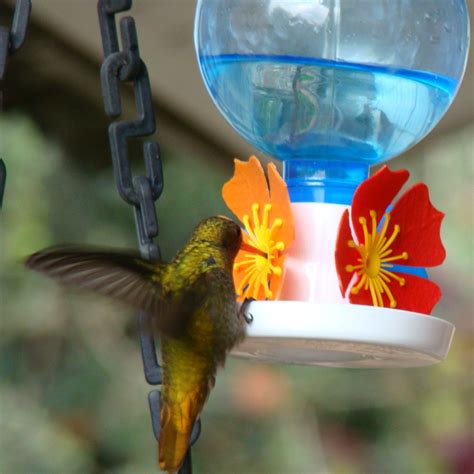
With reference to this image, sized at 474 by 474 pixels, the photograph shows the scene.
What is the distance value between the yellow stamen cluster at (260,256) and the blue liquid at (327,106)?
13 cm

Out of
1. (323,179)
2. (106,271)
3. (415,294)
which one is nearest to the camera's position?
(106,271)

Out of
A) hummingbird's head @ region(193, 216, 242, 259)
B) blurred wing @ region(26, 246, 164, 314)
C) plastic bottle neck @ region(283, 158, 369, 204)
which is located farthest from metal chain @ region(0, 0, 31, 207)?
plastic bottle neck @ region(283, 158, 369, 204)

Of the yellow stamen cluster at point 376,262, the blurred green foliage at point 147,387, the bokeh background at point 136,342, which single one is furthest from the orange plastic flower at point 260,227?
the blurred green foliage at point 147,387

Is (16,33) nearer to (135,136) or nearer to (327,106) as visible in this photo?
(135,136)

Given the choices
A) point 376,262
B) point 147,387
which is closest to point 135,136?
point 376,262

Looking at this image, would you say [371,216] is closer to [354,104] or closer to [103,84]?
[354,104]

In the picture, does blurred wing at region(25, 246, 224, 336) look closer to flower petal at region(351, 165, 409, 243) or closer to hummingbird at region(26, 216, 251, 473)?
hummingbird at region(26, 216, 251, 473)

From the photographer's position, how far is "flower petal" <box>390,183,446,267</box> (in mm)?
1629

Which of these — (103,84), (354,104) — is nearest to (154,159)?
(103,84)

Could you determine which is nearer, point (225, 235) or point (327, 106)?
point (225, 235)

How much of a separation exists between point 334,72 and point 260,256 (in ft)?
1.15

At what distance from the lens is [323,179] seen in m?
1.75

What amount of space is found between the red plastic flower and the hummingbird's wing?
0.76 ft

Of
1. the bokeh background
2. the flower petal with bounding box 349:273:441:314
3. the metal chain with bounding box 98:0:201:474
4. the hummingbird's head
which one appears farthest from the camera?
the bokeh background
